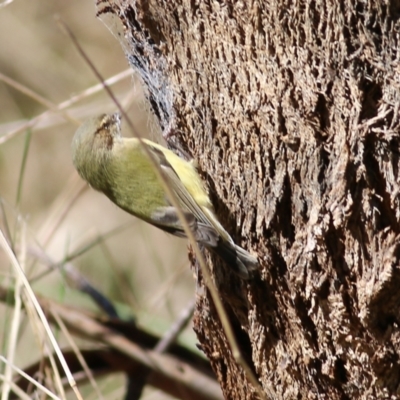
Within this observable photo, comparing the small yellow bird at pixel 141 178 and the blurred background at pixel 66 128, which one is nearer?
the small yellow bird at pixel 141 178

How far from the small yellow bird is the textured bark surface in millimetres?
176

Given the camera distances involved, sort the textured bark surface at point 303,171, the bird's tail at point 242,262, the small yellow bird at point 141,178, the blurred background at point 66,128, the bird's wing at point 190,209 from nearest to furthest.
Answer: the textured bark surface at point 303,171
the bird's tail at point 242,262
the bird's wing at point 190,209
the small yellow bird at point 141,178
the blurred background at point 66,128

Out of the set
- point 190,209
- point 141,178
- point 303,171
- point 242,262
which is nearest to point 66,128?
point 141,178

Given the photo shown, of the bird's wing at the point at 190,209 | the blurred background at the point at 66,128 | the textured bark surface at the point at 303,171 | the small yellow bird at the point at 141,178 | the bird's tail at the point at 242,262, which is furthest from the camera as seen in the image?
the blurred background at the point at 66,128

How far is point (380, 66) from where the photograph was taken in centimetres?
206

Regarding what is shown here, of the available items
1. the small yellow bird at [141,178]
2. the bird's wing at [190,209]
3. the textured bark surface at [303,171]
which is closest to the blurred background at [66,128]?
the small yellow bird at [141,178]

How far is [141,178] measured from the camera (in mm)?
3309

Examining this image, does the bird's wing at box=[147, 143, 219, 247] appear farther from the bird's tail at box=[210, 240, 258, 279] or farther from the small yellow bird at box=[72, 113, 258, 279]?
the bird's tail at box=[210, 240, 258, 279]

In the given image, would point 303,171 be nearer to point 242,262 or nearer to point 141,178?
point 242,262

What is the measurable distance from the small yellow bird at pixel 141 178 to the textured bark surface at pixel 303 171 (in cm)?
18

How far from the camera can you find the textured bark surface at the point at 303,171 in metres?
2.08

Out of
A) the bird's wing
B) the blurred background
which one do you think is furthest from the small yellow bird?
the blurred background

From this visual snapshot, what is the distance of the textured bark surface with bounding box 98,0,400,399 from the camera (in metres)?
2.08

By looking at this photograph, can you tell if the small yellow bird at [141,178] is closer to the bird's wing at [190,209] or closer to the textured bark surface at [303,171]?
the bird's wing at [190,209]
